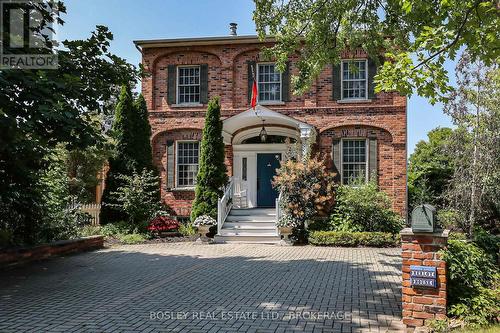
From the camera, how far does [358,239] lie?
13.3 meters

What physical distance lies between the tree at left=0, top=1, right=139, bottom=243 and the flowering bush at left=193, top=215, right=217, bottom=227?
17.7 ft

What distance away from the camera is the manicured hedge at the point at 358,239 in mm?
13234

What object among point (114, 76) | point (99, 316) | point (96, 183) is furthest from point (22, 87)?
point (96, 183)

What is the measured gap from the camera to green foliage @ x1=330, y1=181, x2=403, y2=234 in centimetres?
1437

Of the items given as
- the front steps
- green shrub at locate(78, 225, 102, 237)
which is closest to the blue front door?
the front steps

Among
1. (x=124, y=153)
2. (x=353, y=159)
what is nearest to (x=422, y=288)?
(x=353, y=159)

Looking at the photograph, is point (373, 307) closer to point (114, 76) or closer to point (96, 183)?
point (114, 76)

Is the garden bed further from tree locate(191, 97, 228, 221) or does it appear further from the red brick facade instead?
the red brick facade

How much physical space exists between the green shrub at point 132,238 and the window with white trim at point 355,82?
9553 mm

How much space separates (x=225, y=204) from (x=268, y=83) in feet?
18.2

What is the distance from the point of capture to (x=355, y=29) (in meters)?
11.6

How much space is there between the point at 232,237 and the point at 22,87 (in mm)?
9019

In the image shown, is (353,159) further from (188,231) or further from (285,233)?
(188,231)

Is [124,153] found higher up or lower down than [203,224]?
higher up
